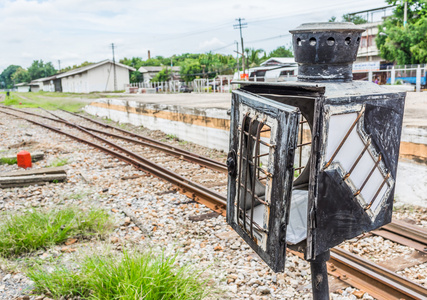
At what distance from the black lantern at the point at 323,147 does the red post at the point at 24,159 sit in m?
8.05

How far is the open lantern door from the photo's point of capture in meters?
1.81

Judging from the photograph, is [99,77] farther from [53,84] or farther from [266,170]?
[266,170]

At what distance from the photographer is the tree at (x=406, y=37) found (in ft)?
91.1

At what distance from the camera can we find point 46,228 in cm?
461

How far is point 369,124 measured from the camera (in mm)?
2025

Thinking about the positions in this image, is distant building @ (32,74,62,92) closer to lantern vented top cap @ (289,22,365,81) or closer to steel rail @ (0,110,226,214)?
steel rail @ (0,110,226,214)

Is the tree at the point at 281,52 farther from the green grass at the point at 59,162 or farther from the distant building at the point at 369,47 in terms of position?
the green grass at the point at 59,162

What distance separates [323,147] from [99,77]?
54.8 meters

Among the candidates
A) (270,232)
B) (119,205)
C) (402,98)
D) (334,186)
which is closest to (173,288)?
(270,232)

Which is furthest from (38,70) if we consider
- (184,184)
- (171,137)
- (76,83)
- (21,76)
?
(184,184)

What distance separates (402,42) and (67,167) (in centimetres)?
2884

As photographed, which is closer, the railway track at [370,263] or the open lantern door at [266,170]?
the open lantern door at [266,170]

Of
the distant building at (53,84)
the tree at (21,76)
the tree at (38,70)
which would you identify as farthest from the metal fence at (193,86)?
the tree at (21,76)

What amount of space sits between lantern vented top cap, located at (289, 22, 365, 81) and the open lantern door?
40cm
